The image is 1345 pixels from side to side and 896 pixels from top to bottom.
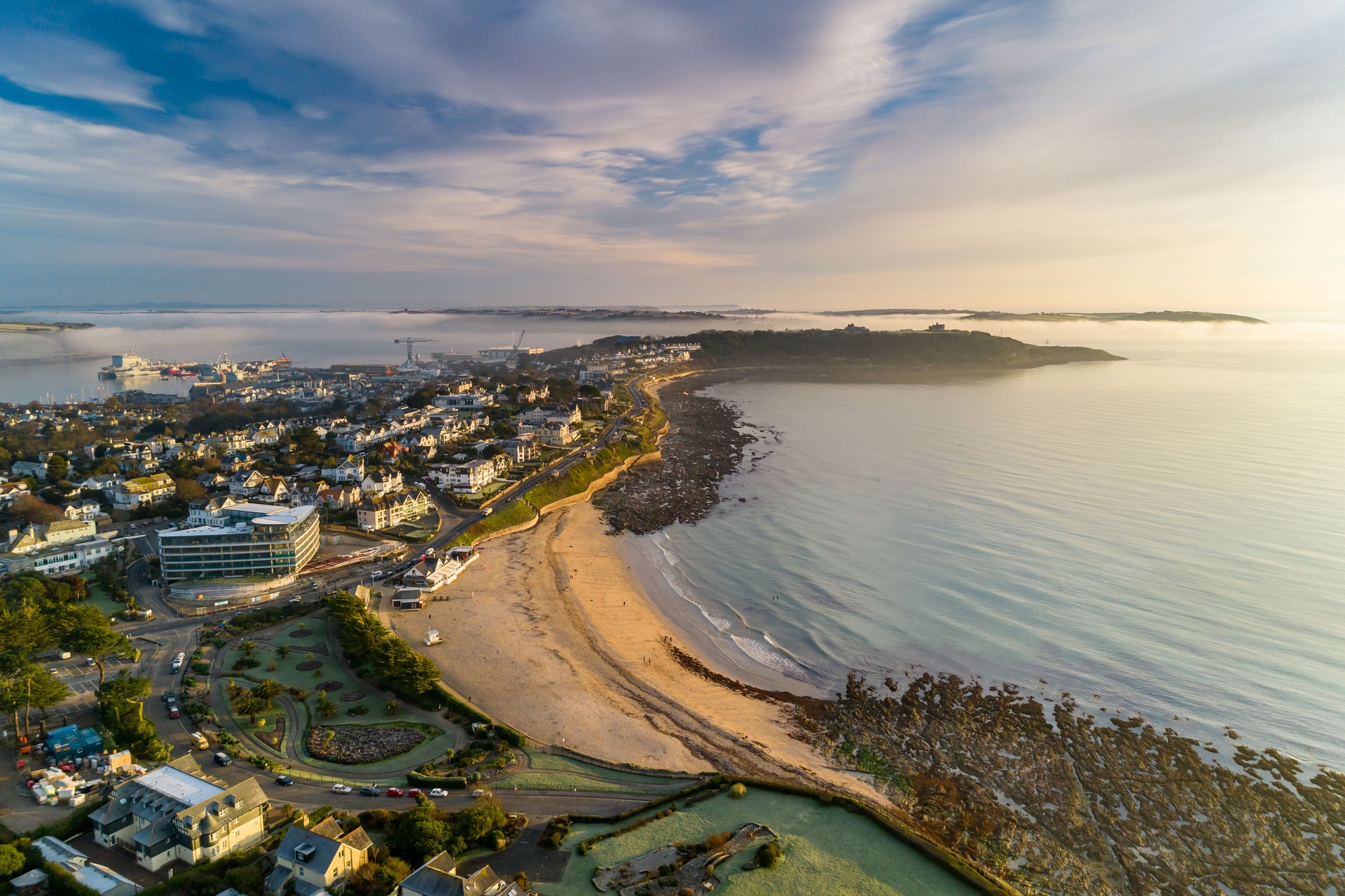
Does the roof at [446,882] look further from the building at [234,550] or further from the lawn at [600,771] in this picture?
the building at [234,550]

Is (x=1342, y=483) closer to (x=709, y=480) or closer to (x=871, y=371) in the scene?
(x=709, y=480)

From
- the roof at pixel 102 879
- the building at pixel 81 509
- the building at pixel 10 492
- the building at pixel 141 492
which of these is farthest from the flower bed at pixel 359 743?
the building at pixel 10 492

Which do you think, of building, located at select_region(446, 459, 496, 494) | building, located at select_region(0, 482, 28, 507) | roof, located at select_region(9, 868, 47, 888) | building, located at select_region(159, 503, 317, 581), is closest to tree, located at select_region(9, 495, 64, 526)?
building, located at select_region(0, 482, 28, 507)

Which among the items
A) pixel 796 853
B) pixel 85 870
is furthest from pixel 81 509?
pixel 796 853

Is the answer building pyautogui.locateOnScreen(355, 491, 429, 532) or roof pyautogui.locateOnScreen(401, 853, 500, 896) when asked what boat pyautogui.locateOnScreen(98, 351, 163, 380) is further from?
roof pyautogui.locateOnScreen(401, 853, 500, 896)

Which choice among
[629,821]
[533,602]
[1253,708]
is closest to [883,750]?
[629,821]

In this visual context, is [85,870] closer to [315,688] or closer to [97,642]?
[315,688]
